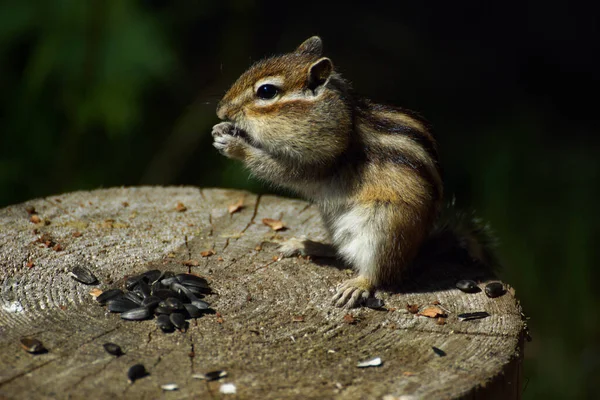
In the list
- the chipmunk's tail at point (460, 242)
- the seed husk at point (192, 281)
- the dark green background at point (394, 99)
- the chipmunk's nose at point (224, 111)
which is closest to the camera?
the seed husk at point (192, 281)

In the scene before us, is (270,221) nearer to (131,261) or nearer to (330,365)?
(131,261)

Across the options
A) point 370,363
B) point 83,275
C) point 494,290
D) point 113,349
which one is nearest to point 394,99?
point 494,290

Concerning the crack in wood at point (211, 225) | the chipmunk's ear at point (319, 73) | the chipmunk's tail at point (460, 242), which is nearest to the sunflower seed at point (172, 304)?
the crack in wood at point (211, 225)

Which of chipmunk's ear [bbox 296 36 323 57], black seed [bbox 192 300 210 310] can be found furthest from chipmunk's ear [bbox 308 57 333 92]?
black seed [bbox 192 300 210 310]

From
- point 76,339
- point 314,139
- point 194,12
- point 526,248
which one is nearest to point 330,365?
point 76,339

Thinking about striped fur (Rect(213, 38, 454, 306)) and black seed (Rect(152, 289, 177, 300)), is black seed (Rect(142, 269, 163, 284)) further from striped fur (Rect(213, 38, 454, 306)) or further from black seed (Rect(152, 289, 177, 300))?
striped fur (Rect(213, 38, 454, 306))

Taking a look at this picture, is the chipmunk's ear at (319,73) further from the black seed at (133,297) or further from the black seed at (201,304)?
the black seed at (133,297)
